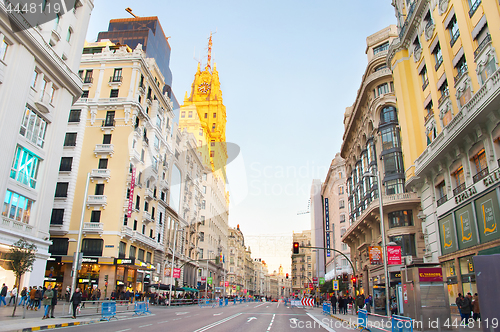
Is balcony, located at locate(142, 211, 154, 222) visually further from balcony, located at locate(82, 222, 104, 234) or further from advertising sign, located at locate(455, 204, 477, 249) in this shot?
advertising sign, located at locate(455, 204, 477, 249)

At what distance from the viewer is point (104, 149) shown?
43.3 metres

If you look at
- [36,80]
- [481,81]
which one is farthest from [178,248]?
[481,81]

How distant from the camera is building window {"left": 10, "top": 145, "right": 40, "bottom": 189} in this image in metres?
27.1

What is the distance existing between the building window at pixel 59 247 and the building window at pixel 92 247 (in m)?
1.84

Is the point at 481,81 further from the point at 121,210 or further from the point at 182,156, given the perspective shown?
the point at 182,156

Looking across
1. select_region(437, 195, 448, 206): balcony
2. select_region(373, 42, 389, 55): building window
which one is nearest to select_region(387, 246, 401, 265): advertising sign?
select_region(437, 195, 448, 206): balcony

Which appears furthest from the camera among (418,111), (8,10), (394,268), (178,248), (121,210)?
(178,248)

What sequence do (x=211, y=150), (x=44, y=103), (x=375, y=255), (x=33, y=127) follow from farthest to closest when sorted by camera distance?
1. (x=211, y=150)
2. (x=44, y=103)
3. (x=33, y=127)
4. (x=375, y=255)

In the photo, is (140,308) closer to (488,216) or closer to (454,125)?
(488,216)

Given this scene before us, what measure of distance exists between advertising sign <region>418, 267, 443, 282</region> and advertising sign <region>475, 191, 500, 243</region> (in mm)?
4951

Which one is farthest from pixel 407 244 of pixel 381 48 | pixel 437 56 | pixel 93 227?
pixel 93 227

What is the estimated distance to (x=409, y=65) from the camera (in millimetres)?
32750

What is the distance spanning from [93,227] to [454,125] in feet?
119

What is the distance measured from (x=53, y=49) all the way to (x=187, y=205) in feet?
139
